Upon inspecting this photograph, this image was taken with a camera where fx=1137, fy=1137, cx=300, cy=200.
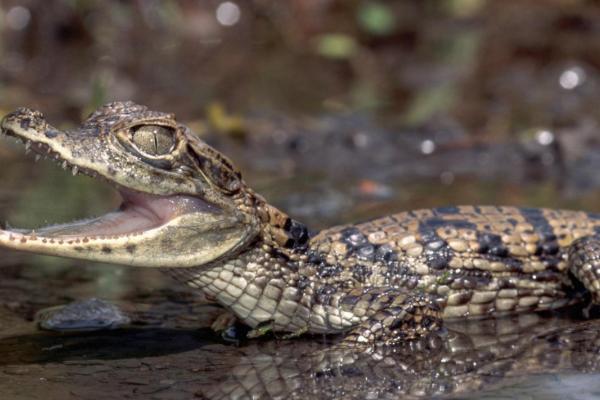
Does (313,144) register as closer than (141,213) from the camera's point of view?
No

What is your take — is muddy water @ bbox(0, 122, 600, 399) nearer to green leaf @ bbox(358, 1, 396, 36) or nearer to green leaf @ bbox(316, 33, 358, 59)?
green leaf @ bbox(316, 33, 358, 59)

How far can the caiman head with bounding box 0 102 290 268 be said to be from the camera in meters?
4.64

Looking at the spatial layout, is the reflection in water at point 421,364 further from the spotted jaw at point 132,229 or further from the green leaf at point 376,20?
the green leaf at point 376,20

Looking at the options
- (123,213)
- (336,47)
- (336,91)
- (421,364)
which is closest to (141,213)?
(123,213)

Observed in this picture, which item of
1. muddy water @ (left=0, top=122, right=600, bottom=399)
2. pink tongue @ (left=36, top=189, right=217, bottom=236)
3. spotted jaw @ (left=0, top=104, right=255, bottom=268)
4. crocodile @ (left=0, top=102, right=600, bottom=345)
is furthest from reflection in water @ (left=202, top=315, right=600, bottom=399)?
pink tongue @ (left=36, top=189, right=217, bottom=236)

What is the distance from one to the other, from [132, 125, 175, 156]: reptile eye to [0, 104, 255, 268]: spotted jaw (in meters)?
0.09

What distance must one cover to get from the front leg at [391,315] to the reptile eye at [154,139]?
1.09 meters

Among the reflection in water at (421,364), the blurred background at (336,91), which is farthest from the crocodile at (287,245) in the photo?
the blurred background at (336,91)

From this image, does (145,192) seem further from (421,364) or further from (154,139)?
(421,364)

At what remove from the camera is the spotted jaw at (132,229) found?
4.61m

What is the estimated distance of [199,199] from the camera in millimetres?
4984

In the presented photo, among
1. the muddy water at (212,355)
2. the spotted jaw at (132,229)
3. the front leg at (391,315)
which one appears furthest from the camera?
the front leg at (391,315)

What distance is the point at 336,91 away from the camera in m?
12.1

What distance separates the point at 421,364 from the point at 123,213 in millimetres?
1438
